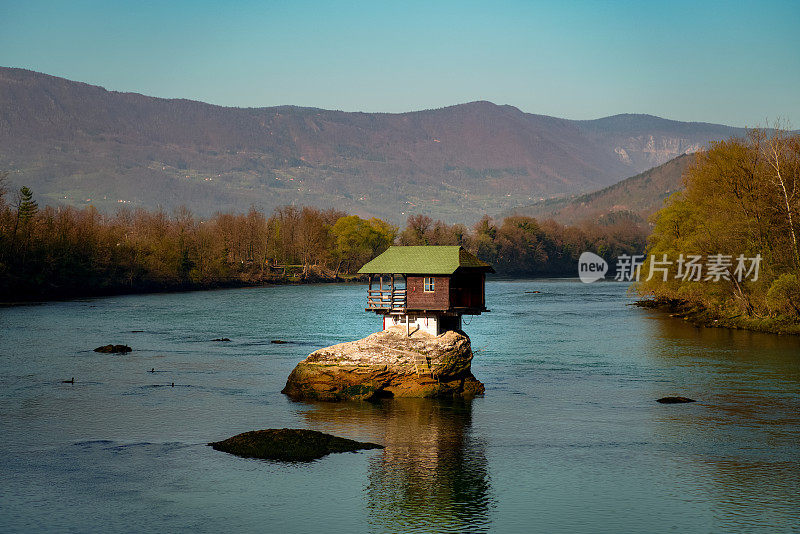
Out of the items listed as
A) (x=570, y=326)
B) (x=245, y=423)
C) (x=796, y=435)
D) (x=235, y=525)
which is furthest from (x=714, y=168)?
(x=235, y=525)

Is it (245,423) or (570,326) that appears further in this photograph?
(570,326)

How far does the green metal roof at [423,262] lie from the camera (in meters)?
50.5

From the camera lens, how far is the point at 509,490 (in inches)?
1262

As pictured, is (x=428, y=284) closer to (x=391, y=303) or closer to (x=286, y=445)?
(x=391, y=303)

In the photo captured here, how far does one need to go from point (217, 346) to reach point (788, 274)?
2166 inches

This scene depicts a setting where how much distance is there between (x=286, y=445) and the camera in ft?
121

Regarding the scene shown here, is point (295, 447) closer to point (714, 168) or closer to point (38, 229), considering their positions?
point (714, 168)

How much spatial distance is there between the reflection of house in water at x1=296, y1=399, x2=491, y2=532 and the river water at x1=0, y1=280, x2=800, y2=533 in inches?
4.8

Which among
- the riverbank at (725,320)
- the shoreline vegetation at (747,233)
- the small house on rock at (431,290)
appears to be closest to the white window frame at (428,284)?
the small house on rock at (431,290)

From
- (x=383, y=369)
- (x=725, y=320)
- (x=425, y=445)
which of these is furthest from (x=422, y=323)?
(x=725, y=320)

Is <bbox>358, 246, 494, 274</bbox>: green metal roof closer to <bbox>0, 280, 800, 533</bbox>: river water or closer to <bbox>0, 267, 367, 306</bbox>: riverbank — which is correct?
<bbox>0, 280, 800, 533</bbox>: river water

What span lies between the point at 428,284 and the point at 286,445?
17228 mm

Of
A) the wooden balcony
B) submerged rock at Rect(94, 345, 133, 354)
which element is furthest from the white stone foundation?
submerged rock at Rect(94, 345, 133, 354)

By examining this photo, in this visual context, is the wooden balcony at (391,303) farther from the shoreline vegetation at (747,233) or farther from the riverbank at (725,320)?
the riverbank at (725,320)
